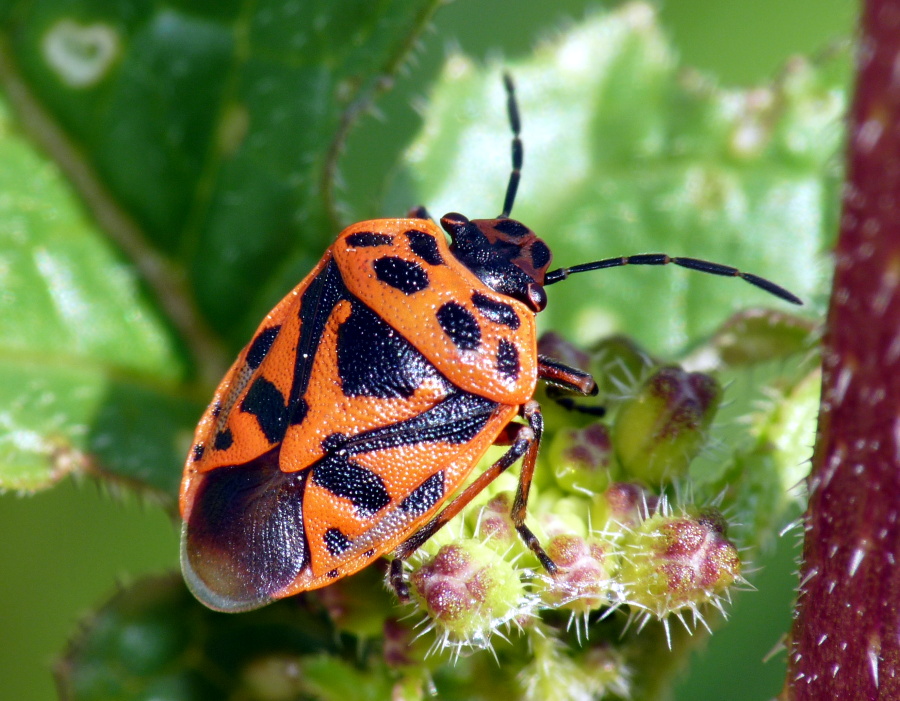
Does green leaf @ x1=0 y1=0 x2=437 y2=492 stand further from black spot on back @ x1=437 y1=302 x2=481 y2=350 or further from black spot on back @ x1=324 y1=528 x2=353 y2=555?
black spot on back @ x1=324 y1=528 x2=353 y2=555

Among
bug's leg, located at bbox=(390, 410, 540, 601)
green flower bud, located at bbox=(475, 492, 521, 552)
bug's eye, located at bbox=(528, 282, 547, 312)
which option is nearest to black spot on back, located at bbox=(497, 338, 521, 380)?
bug's leg, located at bbox=(390, 410, 540, 601)

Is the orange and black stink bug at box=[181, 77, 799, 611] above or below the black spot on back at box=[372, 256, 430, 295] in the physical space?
below

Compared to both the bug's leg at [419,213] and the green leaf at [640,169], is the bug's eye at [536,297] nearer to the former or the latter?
the bug's leg at [419,213]

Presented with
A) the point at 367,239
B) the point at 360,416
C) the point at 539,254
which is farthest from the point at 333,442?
the point at 539,254

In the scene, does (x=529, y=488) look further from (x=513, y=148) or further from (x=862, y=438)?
(x=513, y=148)

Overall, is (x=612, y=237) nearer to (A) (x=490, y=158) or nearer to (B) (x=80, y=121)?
(A) (x=490, y=158)

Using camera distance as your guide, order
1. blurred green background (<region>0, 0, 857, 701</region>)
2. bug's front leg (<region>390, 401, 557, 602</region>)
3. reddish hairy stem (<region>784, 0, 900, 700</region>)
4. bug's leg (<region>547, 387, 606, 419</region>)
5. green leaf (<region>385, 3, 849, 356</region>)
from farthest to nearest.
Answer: blurred green background (<region>0, 0, 857, 701</region>), green leaf (<region>385, 3, 849, 356</region>), bug's leg (<region>547, 387, 606, 419</region>), bug's front leg (<region>390, 401, 557, 602</region>), reddish hairy stem (<region>784, 0, 900, 700</region>)
